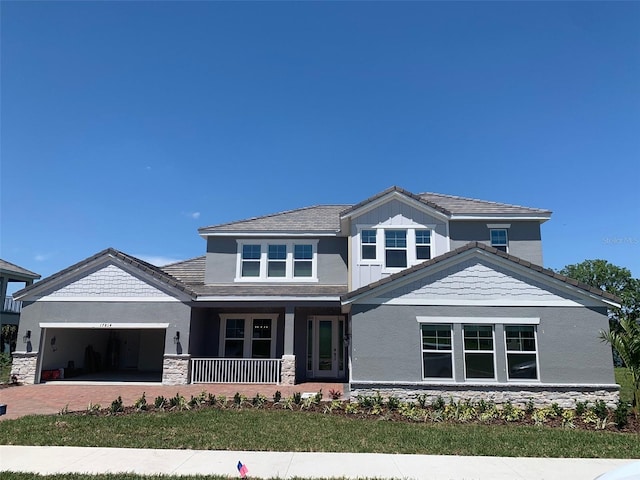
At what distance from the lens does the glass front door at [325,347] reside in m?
18.1

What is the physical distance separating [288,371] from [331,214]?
26.1 ft

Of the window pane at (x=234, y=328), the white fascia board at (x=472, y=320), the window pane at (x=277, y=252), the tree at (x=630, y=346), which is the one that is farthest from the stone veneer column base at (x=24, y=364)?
the tree at (x=630, y=346)

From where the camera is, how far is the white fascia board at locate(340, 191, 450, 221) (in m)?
17.4

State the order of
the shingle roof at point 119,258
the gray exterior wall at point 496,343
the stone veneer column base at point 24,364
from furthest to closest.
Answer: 1. the shingle roof at point 119,258
2. the stone veneer column base at point 24,364
3. the gray exterior wall at point 496,343

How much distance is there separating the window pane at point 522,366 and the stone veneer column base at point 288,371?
7.37 meters

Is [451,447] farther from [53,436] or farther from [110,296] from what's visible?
[110,296]

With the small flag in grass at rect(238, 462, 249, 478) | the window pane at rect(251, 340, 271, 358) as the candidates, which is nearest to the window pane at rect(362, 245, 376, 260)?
the window pane at rect(251, 340, 271, 358)

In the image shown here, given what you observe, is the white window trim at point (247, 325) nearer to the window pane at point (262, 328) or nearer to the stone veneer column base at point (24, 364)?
the window pane at point (262, 328)

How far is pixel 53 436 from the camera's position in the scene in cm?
870

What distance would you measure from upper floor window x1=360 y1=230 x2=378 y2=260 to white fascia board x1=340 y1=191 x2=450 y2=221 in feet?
2.79

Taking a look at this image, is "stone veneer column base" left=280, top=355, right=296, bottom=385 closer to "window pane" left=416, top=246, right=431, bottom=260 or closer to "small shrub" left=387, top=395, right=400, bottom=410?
"small shrub" left=387, top=395, right=400, bottom=410

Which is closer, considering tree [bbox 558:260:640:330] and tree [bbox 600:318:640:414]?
tree [bbox 600:318:640:414]

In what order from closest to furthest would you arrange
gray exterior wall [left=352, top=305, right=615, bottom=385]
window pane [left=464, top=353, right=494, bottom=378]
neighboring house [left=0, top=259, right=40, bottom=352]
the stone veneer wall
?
the stone veneer wall, gray exterior wall [left=352, top=305, right=615, bottom=385], window pane [left=464, top=353, right=494, bottom=378], neighboring house [left=0, top=259, right=40, bottom=352]

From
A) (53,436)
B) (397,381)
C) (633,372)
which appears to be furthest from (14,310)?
(633,372)
